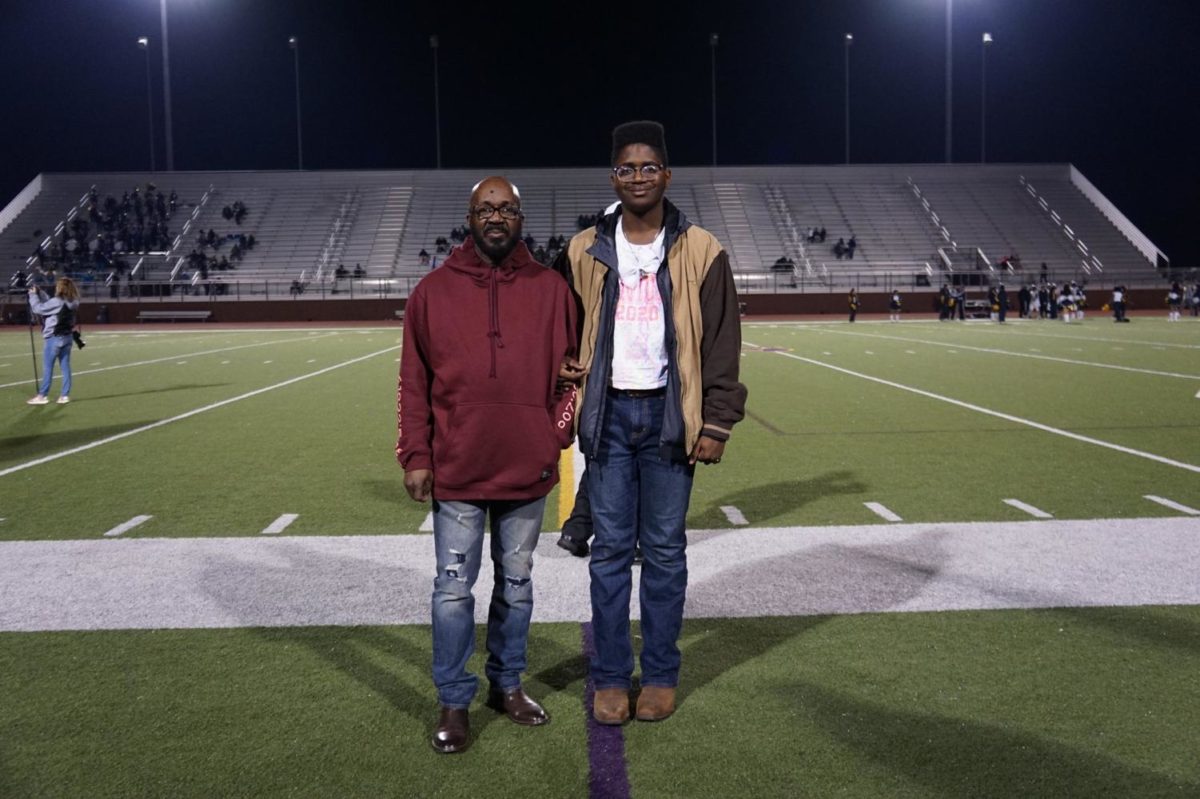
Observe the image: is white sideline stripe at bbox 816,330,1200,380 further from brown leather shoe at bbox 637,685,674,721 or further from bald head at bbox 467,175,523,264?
bald head at bbox 467,175,523,264

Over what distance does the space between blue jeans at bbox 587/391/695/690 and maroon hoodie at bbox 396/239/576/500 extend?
24 centimetres

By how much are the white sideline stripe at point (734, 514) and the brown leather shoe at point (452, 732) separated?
10.4 ft

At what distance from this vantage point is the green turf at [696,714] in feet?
9.97

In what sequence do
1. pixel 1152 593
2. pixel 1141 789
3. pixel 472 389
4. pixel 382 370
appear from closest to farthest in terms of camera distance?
1. pixel 1141 789
2. pixel 472 389
3. pixel 1152 593
4. pixel 382 370

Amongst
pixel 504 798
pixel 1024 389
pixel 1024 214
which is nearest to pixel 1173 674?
pixel 504 798

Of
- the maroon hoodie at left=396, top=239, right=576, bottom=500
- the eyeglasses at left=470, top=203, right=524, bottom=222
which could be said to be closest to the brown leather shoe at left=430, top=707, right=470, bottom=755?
the maroon hoodie at left=396, top=239, right=576, bottom=500

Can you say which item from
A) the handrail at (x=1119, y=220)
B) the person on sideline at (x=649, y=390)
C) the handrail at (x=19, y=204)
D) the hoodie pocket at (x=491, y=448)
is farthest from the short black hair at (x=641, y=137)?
the handrail at (x=19, y=204)

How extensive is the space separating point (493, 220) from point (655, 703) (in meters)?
1.58

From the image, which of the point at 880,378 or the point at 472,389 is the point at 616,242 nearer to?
the point at 472,389

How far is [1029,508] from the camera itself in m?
6.50

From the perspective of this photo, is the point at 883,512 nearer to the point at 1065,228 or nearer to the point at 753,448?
the point at 753,448

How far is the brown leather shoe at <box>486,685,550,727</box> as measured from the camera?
3.48 m

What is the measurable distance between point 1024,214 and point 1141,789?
188 feet

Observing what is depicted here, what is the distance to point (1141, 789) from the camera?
2934 millimetres
